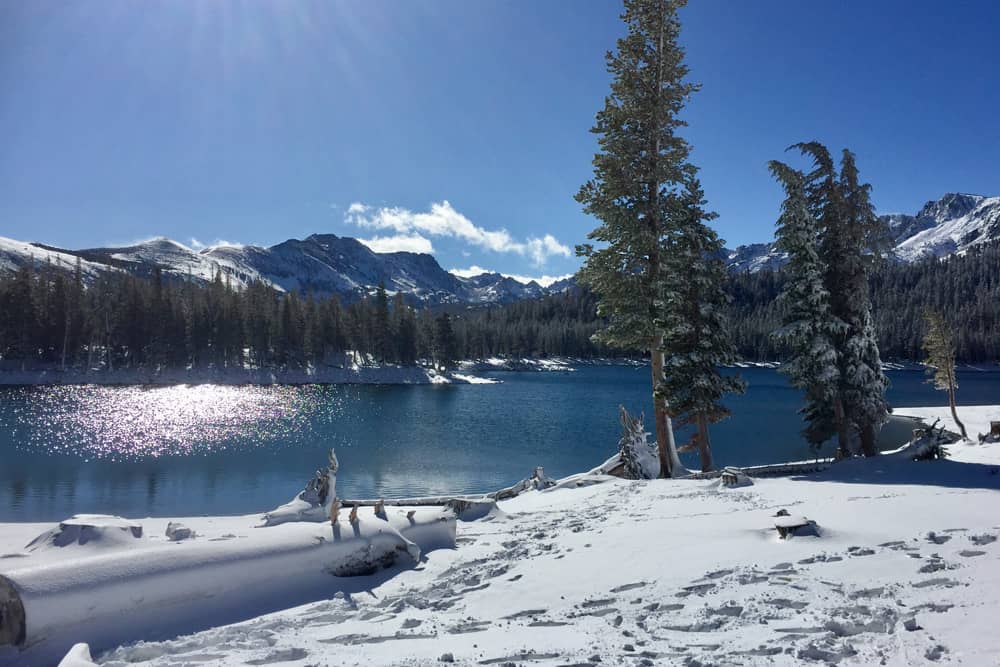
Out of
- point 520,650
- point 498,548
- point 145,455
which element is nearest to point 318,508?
point 498,548

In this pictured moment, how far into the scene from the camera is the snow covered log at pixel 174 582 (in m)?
6.29

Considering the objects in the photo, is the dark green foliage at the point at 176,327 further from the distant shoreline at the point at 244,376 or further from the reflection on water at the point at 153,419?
the reflection on water at the point at 153,419

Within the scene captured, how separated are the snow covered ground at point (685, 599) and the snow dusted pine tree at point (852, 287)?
1164cm

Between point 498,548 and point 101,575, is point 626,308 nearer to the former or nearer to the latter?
point 498,548

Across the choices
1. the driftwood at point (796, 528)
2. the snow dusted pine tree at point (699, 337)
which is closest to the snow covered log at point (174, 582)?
the driftwood at point (796, 528)

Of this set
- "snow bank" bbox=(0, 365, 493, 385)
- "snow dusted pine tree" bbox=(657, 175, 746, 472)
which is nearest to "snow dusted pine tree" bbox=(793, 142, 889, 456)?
"snow dusted pine tree" bbox=(657, 175, 746, 472)

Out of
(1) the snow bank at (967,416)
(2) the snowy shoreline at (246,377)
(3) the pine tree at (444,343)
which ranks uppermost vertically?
(3) the pine tree at (444,343)

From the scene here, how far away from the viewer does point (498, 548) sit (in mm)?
10758

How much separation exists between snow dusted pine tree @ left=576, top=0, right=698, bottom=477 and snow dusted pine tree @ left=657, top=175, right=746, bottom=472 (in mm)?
1592

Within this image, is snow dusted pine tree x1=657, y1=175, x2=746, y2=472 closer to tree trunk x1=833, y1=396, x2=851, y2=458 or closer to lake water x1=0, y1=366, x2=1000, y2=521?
tree trunk x1=833, y1=396, x2=851, y2=458

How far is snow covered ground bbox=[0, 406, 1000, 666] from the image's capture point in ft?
16.3

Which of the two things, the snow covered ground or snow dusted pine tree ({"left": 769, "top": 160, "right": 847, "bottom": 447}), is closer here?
the snow covered ground

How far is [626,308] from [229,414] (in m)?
48.1

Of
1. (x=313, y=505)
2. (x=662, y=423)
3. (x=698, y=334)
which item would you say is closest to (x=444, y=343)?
(x=698, y=334)
